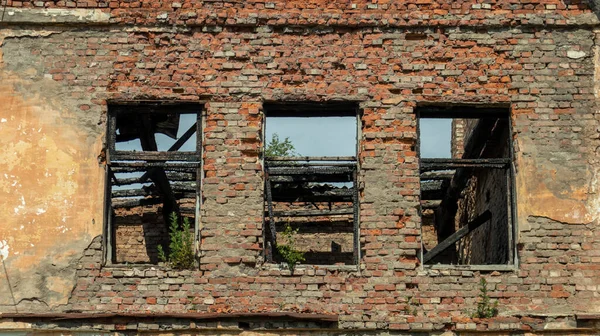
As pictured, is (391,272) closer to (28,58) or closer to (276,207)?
(28,58)

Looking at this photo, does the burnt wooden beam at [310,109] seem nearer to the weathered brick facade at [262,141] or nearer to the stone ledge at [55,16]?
the weathered brick facade at [262,141]

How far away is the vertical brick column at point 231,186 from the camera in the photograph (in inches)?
364

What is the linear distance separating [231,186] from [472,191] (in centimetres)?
491

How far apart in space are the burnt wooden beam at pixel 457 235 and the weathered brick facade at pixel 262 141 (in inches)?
50.1

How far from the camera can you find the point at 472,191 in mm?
13227

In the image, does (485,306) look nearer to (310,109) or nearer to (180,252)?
(310,109)

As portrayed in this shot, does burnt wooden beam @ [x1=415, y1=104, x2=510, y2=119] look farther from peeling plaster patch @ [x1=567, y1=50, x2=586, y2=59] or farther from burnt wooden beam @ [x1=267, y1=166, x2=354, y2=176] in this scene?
burnt wooden beam @ [x1=267, y1=166, x2=354, y2=176]

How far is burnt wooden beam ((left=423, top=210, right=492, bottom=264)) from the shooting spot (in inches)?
418

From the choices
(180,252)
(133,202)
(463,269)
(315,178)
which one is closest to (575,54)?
(463,269)

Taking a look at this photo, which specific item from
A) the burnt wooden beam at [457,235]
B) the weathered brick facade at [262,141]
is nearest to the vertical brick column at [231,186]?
the weathered brick facade at [262,141]

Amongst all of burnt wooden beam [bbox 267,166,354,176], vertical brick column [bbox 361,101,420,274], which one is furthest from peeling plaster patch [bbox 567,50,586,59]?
burnt wooden beam [bbox 267,166,354,176]

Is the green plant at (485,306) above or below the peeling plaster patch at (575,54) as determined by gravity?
below

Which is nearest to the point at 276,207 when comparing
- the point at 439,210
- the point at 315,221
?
the point at 315,221

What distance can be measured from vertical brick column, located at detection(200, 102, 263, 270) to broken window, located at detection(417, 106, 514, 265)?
5.60 ft
